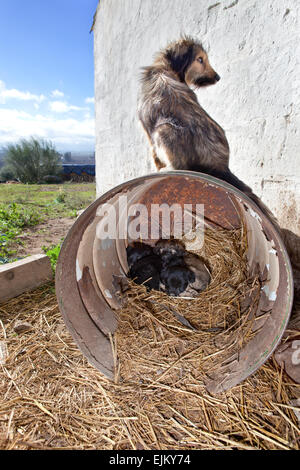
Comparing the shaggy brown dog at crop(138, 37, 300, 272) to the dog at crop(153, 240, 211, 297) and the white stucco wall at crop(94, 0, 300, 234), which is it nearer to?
the white stucco wall at crop(94, 0, 300, 234)

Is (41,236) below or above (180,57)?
below

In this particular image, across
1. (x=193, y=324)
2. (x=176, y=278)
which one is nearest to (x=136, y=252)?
(x=176, y=278)

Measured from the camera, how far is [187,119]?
221 centimetres

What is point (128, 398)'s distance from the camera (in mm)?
1363

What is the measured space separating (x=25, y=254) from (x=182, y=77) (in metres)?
2.73

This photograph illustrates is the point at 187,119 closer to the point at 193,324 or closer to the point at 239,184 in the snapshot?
the point at 239,184

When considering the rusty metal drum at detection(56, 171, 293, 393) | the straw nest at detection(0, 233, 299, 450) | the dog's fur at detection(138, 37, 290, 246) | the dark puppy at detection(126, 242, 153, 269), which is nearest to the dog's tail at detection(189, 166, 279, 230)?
the dog's fur at detection(138, 37, 290, 246)

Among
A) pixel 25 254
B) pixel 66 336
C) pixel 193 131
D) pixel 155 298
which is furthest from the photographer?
pixel 25 254

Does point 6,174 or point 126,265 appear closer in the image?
point 126,265

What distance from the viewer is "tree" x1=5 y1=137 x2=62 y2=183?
15.2 meters

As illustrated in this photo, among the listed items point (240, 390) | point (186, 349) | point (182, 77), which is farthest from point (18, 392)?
point (182, 77)

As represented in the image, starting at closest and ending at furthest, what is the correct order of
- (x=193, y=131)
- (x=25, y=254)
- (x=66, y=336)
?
(x=66, y=336) < (x=193, y=131) < (x=25, y=254)

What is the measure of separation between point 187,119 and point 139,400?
2.05 meters

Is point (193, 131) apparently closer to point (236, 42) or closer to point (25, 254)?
point (236, 42)
